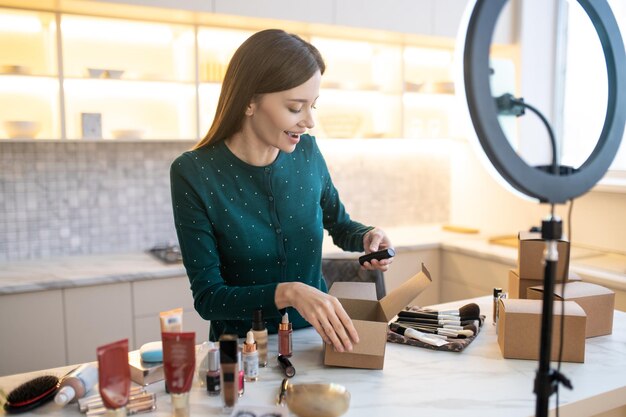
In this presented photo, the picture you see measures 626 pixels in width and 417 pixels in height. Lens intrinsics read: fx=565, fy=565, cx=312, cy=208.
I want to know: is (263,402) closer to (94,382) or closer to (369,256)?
(94,382)

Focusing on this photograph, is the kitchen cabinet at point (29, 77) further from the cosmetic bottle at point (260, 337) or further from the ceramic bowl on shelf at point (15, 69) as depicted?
the cosmetic bottle at point (260, 337)

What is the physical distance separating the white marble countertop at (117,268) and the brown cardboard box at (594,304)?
3.36 feet

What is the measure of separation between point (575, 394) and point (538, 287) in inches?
17.9

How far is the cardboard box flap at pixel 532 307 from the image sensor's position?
4.50 feet

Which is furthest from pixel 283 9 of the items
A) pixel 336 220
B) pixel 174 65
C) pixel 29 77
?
pixel 336 220

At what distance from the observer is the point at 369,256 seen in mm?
1499

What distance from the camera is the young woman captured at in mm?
1388

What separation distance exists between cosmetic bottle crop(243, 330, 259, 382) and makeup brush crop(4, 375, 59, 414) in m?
0.39

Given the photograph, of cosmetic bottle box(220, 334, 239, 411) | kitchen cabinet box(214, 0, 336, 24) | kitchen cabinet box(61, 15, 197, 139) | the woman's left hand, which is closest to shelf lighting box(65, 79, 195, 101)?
kitchen cabinet box(61, 15, 197, 139)

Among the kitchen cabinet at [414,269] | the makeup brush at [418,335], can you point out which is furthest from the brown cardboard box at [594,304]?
the kitchen cabinet at [414,269]

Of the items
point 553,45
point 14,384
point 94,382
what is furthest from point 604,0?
point 553,45

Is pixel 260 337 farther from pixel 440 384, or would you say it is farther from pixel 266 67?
pixel 266 67

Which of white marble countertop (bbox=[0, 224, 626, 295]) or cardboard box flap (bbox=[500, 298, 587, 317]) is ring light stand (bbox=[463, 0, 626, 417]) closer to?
cardboard box flap (bbox=[500, 298, 587, 317])

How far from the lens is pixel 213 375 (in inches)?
46.4
